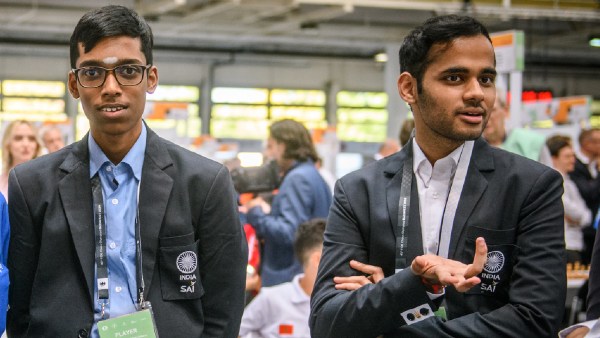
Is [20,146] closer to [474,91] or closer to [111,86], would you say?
[111,86]

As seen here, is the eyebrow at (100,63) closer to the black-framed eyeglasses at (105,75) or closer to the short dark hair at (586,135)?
the black-framed eyeglasses at (105,75)

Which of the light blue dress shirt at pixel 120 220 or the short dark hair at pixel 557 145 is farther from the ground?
the light blue dress shirt at pixel 120 220

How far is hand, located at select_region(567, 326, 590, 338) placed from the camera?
1945mm

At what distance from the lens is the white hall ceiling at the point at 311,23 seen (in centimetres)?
1455

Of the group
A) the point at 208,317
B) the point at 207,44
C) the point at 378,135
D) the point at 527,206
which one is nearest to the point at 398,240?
the point at 527,206

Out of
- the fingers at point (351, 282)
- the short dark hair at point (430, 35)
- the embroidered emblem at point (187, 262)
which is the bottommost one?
the fingers at point (351, 282)

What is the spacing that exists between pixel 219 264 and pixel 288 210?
332 centimetres

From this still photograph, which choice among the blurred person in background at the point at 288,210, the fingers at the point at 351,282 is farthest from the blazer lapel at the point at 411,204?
the blurred person in background at the point at 288,210

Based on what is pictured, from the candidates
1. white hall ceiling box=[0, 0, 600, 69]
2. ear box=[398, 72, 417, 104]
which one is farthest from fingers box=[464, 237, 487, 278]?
white hall ceiling box=[0, 0, 600, 69]

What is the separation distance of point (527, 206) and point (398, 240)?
284 mm

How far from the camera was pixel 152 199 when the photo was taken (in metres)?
2.34

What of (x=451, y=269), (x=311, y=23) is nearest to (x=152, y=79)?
(x=451, y=269)

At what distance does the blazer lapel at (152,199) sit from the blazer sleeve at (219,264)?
106 millimetres

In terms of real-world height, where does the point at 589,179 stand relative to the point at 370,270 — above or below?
below
